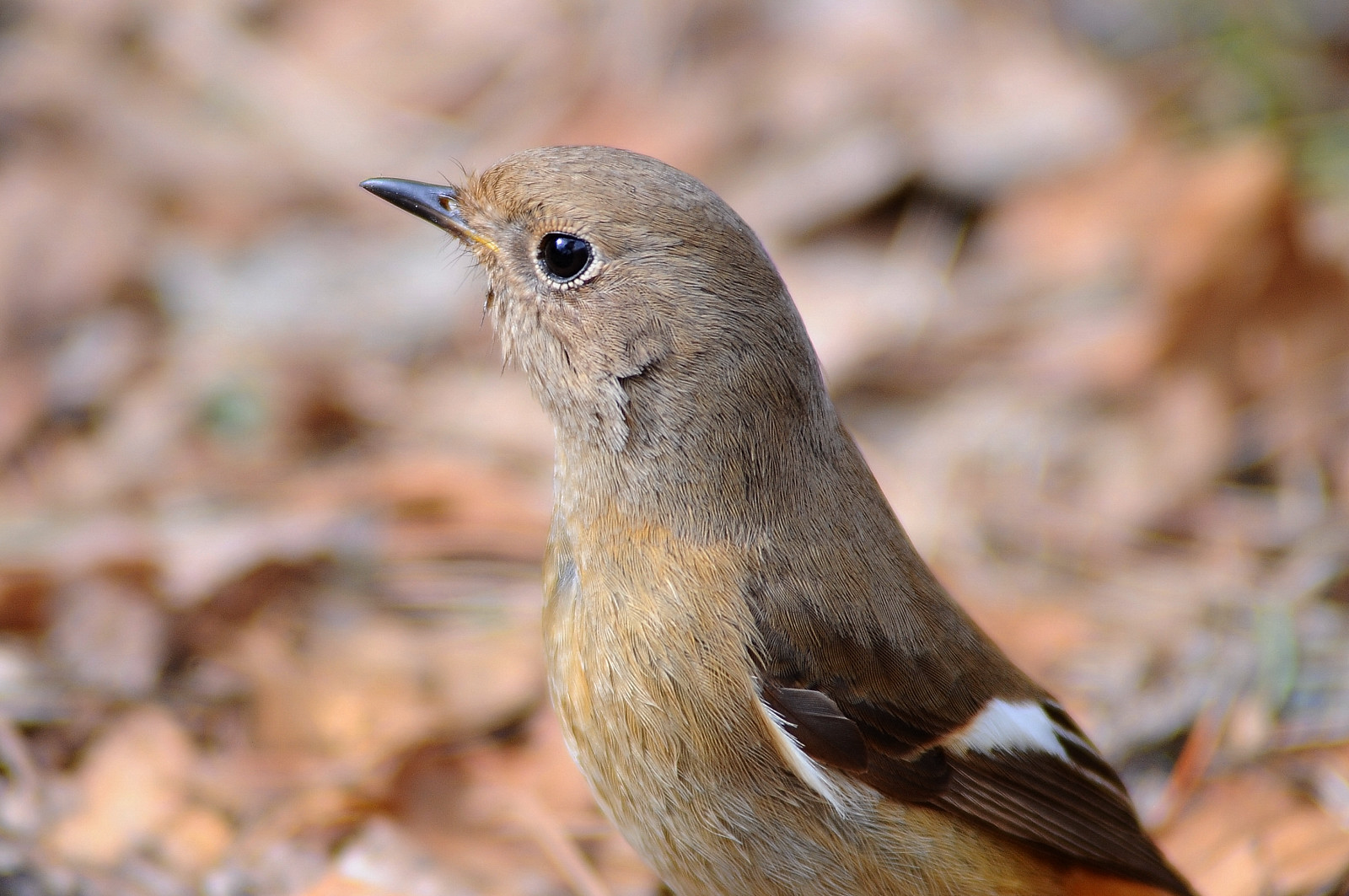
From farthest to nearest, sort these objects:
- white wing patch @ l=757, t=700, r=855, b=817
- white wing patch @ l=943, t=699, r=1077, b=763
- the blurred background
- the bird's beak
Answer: the blurred background < the bird's beak < white wing patch @ l=943, t=699, r=1077, b=763 < white wing patch @ l=757, t=700, r=855, b=817

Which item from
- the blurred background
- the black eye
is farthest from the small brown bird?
the blurred background

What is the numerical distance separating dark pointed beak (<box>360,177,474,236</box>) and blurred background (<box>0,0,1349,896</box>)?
1.39m

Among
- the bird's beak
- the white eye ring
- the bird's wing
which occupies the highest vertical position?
the bird's beak

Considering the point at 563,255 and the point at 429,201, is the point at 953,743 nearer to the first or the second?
→ the point at 563,255

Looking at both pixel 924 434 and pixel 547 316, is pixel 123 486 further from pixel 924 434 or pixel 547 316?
pixel 924 434

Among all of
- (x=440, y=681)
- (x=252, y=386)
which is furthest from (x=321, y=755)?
(x=252, y=386)

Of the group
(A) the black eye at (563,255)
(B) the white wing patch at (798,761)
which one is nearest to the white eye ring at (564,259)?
(A) the black eye at (563,255)

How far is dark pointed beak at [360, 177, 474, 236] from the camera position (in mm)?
3371

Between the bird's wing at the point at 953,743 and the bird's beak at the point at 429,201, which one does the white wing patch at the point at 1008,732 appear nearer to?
the bird's wing at the point at 953,743

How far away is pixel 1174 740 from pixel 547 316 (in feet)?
7.82

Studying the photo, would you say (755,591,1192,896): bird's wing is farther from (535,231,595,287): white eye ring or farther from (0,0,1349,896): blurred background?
(535,231,595,287): white eye ring

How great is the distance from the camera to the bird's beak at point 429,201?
3.36 metres

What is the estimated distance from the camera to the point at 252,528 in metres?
4.60

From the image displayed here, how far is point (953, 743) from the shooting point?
10.2 ft
